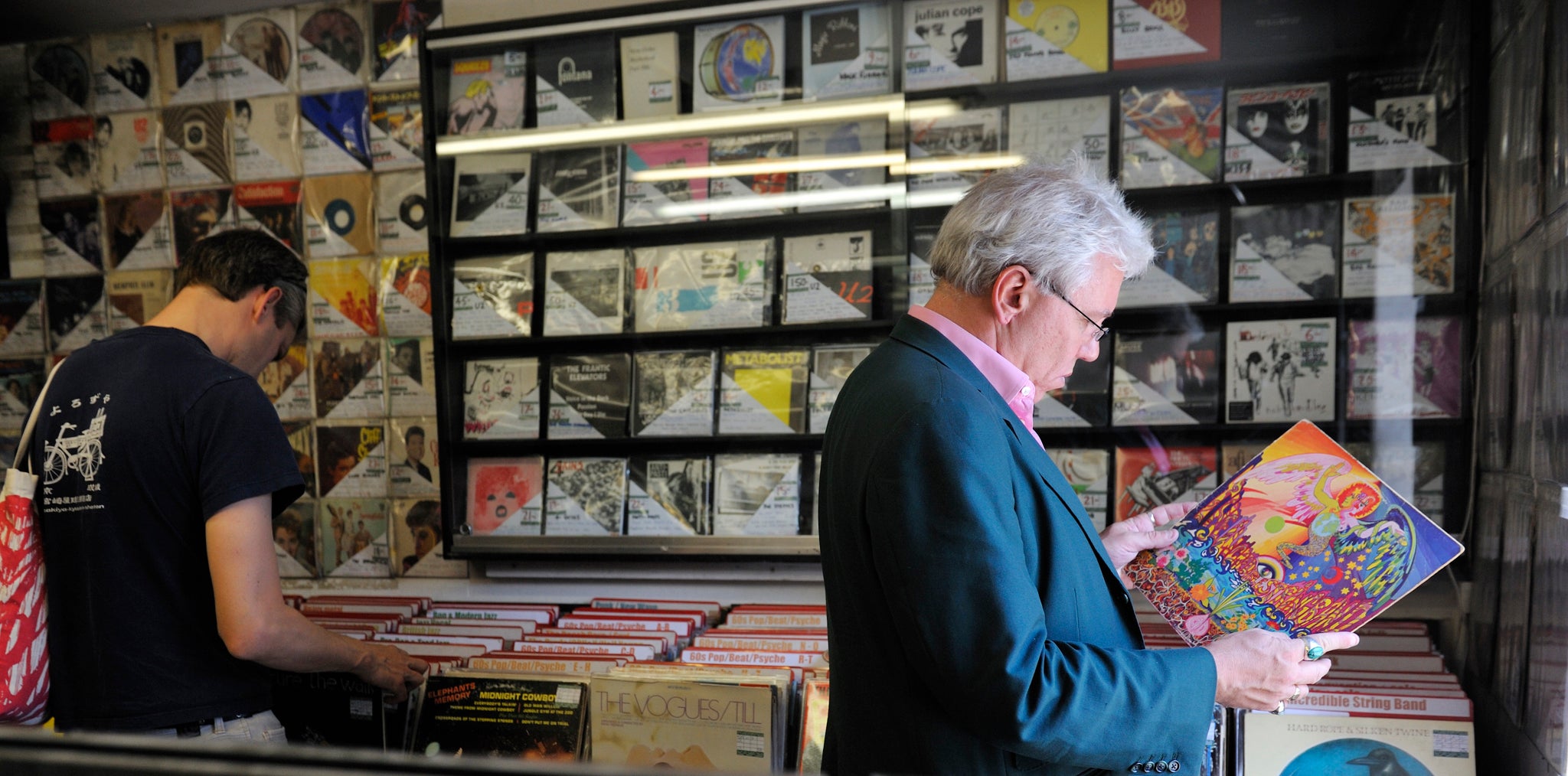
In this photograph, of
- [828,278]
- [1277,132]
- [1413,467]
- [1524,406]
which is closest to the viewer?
[1524,406]

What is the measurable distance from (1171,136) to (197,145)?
11.7ft

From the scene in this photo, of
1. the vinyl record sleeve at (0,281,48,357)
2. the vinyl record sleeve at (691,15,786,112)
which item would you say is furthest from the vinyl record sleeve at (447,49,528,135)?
the vinyl record sleeve at (0,281,48,357)

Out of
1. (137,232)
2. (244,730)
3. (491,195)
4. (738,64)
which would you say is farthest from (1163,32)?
(137,232)

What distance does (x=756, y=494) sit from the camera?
3.20 metres

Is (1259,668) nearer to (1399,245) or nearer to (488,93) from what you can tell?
(1399,245)

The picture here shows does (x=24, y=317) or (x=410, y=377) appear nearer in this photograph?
(x=410, y=377)

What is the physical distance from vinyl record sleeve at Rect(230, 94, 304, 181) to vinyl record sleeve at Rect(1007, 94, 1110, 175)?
2703 millimetres

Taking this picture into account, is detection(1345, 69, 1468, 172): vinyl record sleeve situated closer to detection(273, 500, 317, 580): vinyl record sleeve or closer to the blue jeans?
the blue jeans

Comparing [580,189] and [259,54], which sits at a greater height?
[259,54]

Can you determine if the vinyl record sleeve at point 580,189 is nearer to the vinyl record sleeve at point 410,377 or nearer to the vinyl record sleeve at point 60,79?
the vinyl record sleeve at point 410,377

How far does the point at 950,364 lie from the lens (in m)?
1.41

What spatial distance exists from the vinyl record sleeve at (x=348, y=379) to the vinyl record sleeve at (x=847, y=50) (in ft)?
6.49

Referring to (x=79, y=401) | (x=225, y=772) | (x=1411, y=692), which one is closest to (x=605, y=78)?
(x=79, y=401)

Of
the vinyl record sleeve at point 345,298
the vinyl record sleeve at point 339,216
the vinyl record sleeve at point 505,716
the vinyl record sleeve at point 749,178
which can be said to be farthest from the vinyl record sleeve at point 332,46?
the vinyl record sleeve at point 505,716
